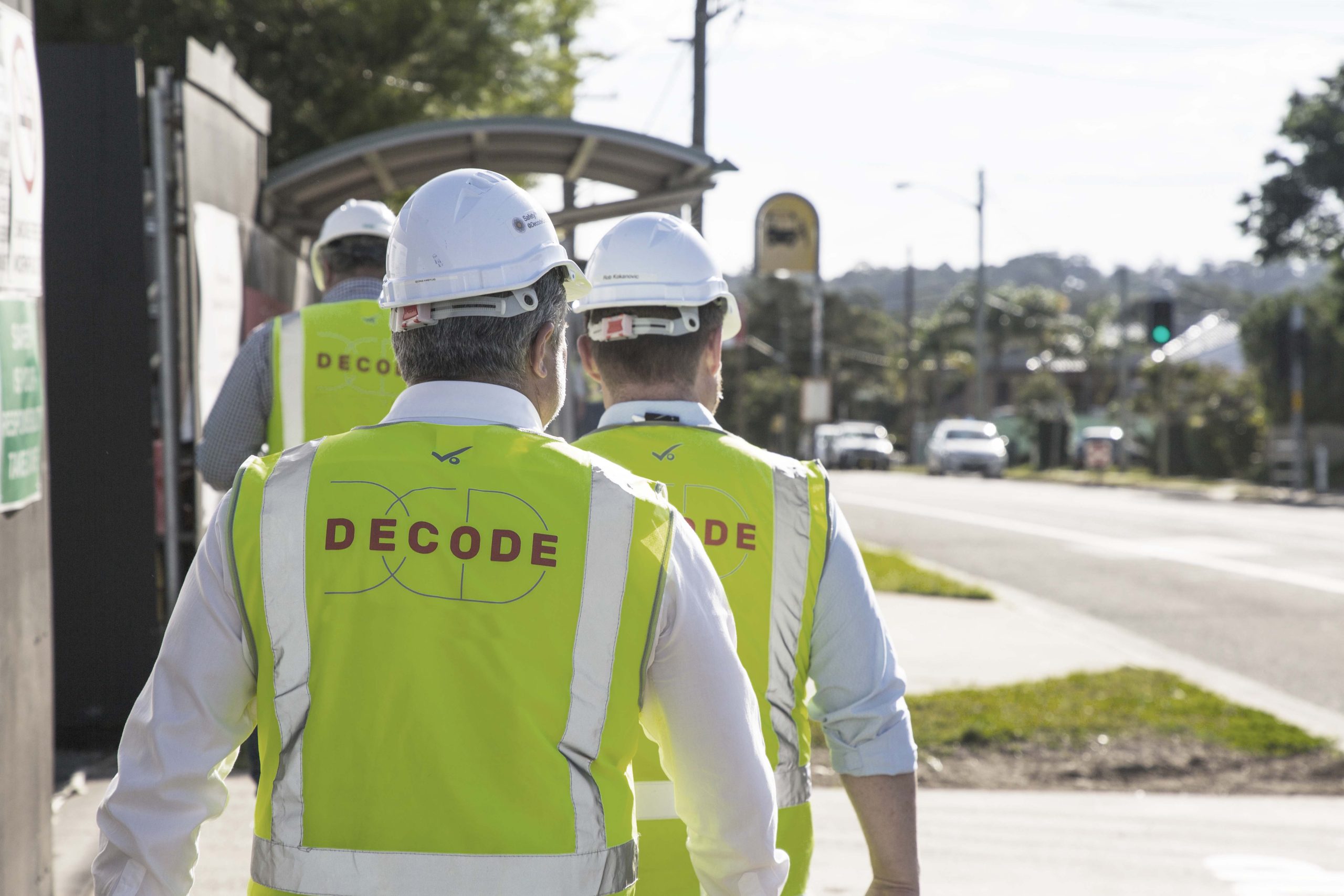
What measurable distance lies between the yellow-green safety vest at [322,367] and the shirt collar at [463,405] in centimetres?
255

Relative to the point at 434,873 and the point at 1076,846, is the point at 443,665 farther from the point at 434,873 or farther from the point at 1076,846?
the point at 1076,846

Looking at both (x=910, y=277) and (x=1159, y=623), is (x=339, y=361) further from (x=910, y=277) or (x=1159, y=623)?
(x=910, y=277)

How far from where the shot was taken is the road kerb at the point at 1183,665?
8211 mm

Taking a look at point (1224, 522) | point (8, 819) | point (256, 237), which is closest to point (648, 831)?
point (8, 819)

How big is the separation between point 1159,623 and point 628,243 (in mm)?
9984

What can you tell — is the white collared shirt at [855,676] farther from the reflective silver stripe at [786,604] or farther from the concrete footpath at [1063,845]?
the concrete footpath at [1063,845]

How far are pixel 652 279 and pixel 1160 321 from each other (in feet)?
77.6

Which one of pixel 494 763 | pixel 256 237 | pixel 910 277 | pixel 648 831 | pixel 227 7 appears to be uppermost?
pixel 910 277

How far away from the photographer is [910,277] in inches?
2913

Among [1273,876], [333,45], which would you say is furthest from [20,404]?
[333,45]

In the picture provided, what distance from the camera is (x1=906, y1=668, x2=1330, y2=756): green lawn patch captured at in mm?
7344

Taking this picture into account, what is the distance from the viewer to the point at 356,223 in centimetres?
479

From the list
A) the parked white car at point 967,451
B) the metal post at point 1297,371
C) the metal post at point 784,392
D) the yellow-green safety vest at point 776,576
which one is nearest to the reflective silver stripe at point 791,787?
the yellow-green safety vest at point 776,576

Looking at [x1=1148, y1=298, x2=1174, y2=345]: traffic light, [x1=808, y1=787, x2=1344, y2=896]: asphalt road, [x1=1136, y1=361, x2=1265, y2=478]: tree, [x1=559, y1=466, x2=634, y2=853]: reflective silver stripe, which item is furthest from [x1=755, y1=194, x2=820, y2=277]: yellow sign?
[x1=1136, y1=361, x2=1265, y2=478]: tree
